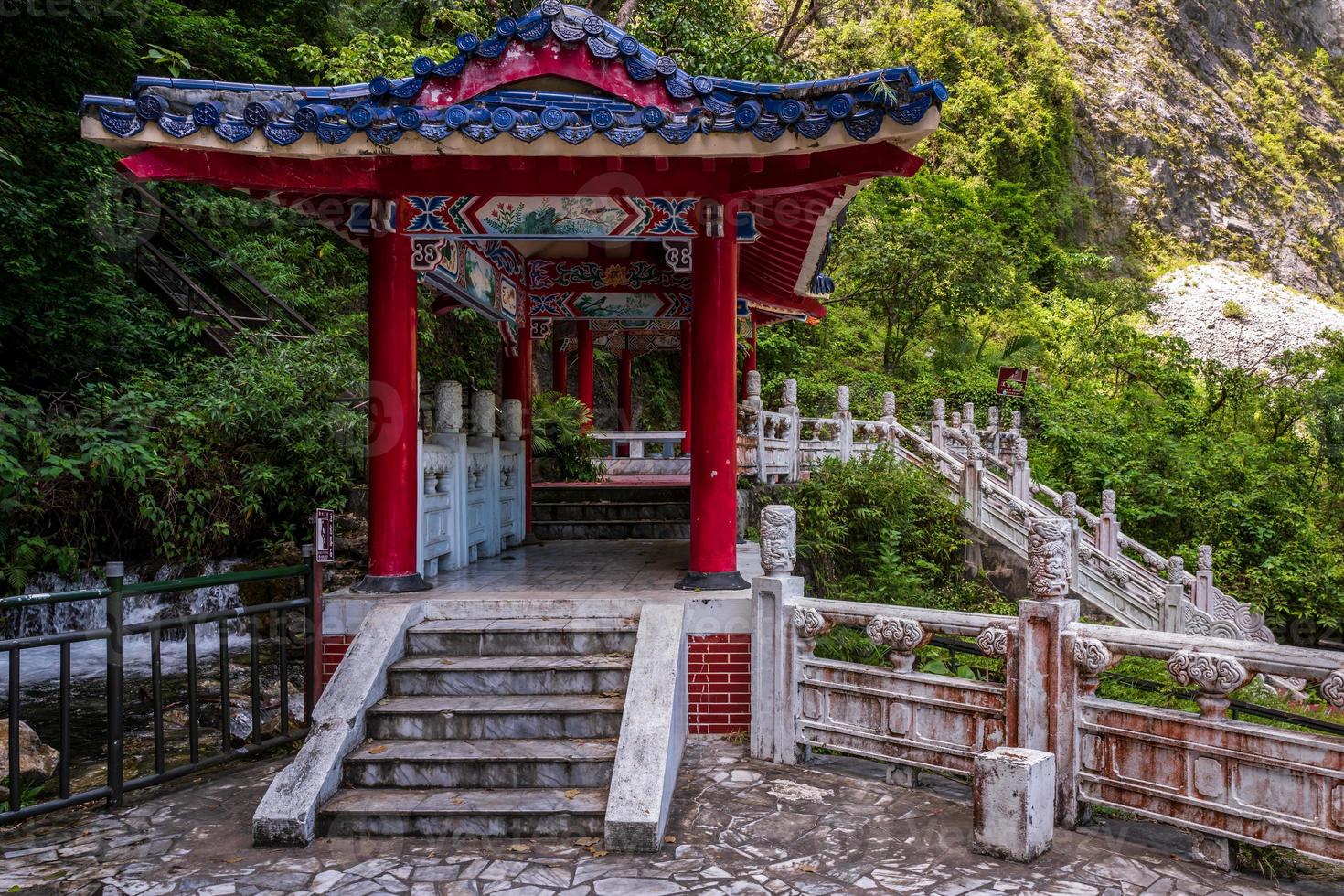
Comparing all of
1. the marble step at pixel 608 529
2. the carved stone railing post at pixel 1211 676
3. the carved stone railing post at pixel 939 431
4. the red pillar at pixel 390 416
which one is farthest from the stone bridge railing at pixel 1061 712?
the carved stone railing post at pixel 939 431

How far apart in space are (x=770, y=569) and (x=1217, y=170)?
4248 centimetres

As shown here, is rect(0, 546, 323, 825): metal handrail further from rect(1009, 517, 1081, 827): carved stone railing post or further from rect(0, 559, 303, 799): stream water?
rect(1009, 517, 1081, 827): carved stone railing post

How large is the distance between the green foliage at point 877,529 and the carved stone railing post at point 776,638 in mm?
5018

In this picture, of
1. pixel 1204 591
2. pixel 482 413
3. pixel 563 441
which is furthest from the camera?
pixel 1204 591

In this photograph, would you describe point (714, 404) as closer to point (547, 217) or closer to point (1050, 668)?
point (547, 217)

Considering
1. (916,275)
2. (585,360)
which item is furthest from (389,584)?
(916,275)

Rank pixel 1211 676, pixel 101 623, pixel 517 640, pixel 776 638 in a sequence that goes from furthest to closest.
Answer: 1. pixel 101 623
2. pixel 517 640
3. pixel 776 638
4. pixel 1211 676

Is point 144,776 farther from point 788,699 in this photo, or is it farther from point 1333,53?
point 1333,53

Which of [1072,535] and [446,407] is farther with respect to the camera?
[1072,535]

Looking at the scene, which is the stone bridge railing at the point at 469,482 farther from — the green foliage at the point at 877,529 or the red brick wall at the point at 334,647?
the green foliage at the point at 877,529

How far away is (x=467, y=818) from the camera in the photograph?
15.9 feet

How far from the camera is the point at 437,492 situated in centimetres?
777

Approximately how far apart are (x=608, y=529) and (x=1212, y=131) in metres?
40.5

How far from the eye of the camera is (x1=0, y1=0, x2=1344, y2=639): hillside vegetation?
10.1 metres
